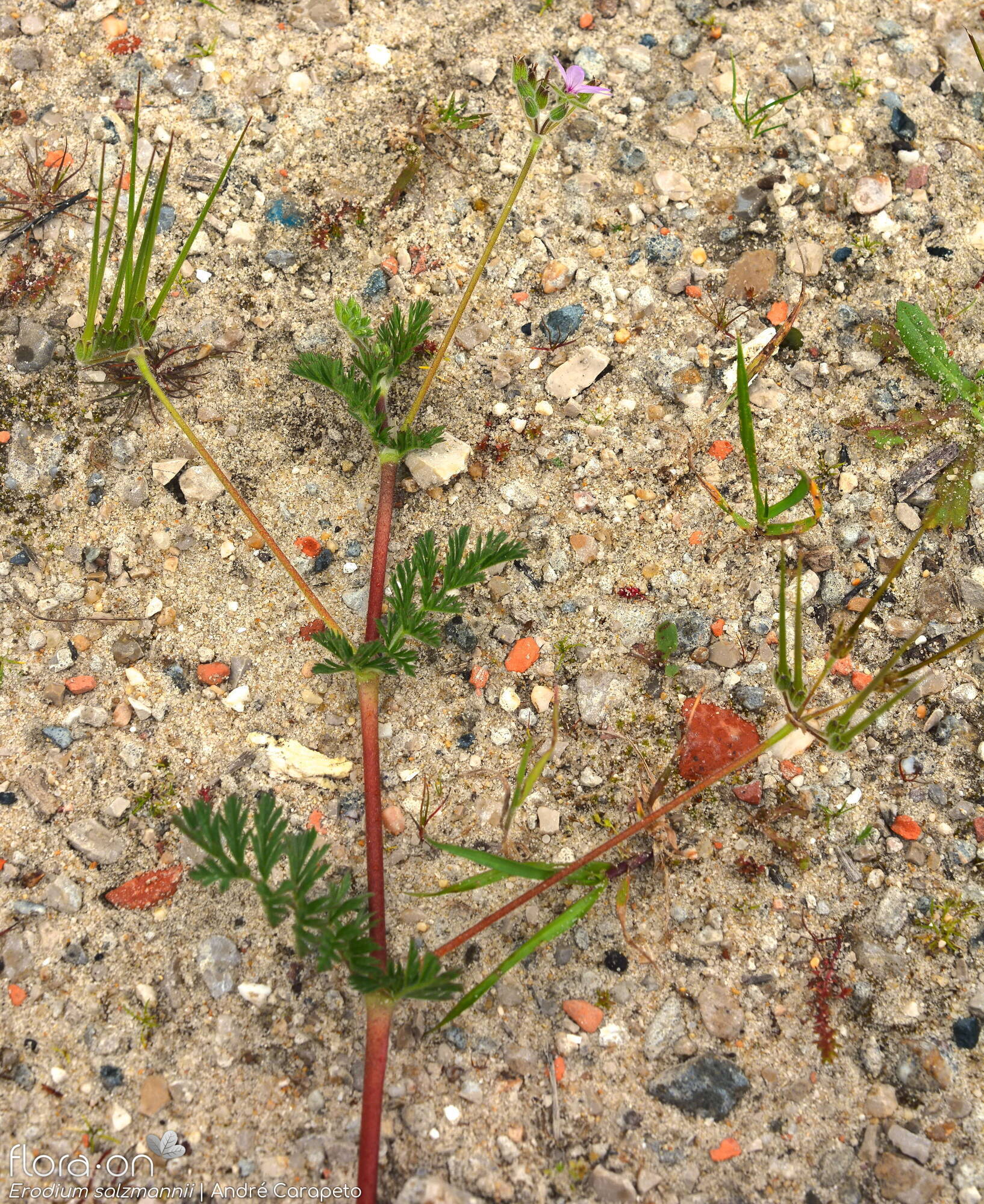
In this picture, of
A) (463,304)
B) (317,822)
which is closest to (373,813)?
(317,822)

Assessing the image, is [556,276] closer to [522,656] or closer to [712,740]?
[522,656]

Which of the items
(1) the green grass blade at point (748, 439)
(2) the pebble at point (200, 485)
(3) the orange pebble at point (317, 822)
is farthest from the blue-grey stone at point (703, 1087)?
(2) the pebble at point (200, 485)

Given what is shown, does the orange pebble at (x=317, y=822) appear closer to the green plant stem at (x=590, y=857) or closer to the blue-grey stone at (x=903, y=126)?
the green plant stem at (x=590, y=857)

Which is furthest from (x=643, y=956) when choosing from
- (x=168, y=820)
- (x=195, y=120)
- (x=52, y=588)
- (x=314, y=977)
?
(x=195, y=120)

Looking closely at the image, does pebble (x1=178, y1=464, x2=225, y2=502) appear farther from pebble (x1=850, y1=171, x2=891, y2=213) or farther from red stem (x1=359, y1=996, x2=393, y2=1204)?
pebble (x1=850, y1=171, x2=891, y2=213)

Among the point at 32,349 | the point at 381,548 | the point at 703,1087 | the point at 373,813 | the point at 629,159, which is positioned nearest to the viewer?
the point at 703,1087
